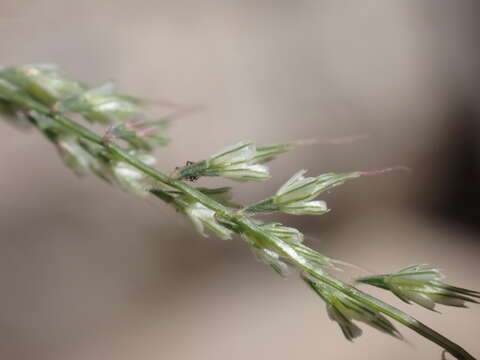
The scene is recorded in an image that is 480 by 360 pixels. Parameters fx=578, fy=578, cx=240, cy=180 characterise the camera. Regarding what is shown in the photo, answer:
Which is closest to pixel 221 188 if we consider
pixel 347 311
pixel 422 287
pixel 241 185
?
pixel 347 311

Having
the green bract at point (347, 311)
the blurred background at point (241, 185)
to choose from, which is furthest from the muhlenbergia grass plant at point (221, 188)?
the blurred background at point (241, 185)

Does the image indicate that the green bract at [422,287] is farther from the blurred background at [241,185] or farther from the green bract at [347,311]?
the blurred background at [241,185]

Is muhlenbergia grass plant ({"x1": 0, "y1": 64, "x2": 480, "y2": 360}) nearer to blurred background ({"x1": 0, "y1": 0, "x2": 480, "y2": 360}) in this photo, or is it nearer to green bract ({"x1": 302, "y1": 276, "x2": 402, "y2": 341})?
green bract ({"x1": 302, "y1": 276, "x2": 402, "y2": 341})

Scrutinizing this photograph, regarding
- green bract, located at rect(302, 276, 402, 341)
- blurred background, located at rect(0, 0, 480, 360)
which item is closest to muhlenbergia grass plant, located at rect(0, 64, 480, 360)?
green bract, located at rect(302, 276, 402, 341)

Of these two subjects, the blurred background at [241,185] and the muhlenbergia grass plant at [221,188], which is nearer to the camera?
the muhlenbergia grass plant at [221,188]

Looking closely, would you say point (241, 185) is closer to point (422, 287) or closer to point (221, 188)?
point (221, 188)

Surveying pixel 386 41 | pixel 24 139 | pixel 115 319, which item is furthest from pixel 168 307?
pixel 386 41
